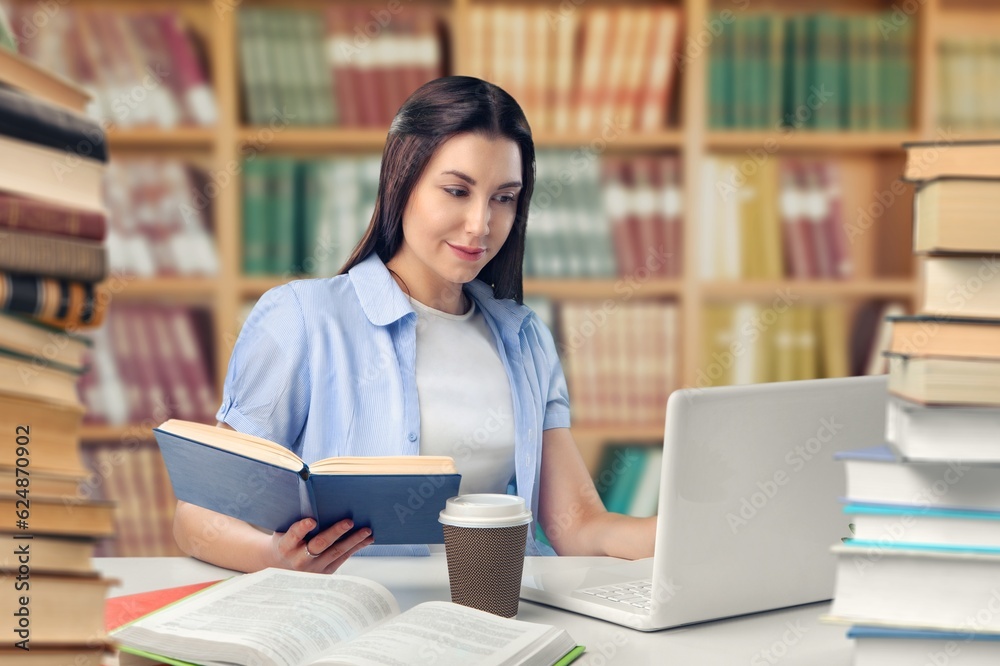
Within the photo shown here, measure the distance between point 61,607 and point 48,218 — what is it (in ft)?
0.53

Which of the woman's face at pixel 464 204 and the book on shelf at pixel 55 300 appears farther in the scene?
the woman's face at pixel 464 204

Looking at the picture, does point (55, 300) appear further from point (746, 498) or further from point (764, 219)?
point (764, 219)

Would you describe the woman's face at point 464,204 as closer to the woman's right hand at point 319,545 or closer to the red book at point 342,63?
the woman's right hand at point 319,545

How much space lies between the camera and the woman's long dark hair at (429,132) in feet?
4.88

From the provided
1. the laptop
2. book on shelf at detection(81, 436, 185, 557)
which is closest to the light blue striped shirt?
the laptop

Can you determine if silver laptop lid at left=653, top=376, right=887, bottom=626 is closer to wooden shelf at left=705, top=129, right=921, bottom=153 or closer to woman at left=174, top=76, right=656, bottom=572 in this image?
woman at left=174, top=76, right=656, bottom=572

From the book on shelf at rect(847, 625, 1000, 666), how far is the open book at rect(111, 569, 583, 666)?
0.24 meters

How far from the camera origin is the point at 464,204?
4.84ft

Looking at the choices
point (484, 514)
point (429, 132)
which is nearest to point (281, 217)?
point (429, 132)

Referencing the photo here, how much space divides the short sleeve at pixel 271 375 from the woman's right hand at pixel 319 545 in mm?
363

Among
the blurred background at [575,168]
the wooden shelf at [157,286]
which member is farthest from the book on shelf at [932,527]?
the wooden shelf at [157,286]

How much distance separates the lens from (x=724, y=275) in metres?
2.42

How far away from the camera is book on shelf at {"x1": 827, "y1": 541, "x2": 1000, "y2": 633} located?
0.65 metres

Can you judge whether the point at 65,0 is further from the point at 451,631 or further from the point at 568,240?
the point at 451,631
